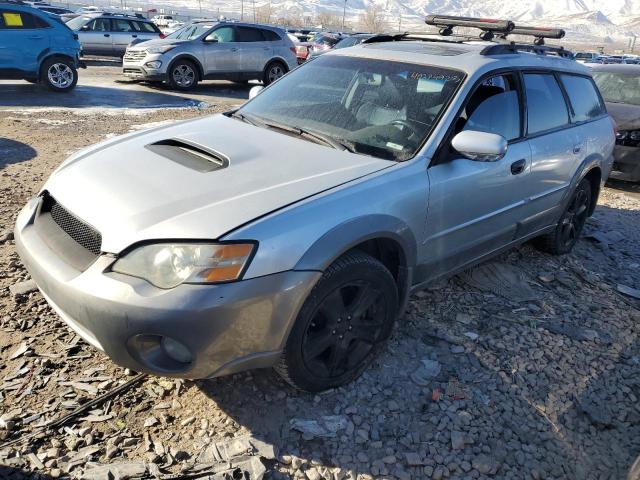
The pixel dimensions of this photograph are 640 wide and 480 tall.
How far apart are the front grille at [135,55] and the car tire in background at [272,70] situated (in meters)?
3.21

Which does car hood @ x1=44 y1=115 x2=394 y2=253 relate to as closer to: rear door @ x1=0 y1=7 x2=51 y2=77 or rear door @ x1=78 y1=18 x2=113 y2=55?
rear door @ x1=0 y1=7 x2=51 y2=77

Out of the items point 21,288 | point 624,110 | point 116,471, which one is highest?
point 624,110

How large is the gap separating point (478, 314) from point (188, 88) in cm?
1136

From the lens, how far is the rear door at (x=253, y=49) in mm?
14000

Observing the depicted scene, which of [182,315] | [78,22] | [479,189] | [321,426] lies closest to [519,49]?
[479,189]

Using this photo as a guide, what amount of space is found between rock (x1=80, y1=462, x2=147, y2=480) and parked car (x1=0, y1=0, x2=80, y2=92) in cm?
1060

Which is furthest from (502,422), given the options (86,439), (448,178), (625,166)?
(625,166)

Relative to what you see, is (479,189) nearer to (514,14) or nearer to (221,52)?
(221,52)

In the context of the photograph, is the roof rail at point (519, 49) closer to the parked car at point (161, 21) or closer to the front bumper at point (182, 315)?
the front bumper at point (182, 315)

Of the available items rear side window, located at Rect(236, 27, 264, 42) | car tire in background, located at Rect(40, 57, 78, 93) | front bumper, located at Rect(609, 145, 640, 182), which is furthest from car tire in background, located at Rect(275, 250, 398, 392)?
rear side window, located at Rect(236, 27, 264, 42)

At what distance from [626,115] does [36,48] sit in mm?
10532

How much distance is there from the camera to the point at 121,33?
17.9 metres

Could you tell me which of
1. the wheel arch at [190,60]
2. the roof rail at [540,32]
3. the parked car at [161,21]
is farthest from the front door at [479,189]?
the parked car at [161,21]

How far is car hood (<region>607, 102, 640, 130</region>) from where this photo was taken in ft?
23.9
